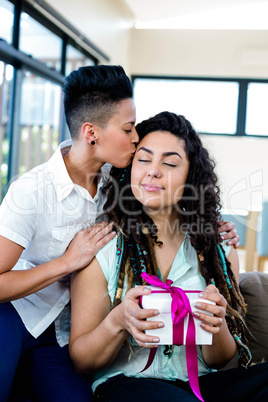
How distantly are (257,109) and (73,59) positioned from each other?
2999mm

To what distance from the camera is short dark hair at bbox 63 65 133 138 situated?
151 cm

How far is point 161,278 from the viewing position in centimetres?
135

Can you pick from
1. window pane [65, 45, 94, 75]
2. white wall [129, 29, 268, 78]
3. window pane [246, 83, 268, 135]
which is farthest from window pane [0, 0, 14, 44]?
window pane [246, 83, 268, 135]

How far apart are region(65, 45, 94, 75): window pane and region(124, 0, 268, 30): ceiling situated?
1079 millimetres

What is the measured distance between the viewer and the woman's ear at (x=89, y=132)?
1.57 meters

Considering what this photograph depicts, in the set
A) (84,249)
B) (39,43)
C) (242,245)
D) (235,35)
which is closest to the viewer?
(84,249)

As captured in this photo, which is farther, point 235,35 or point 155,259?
point 235,35

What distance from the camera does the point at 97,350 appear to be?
1175 millimetres

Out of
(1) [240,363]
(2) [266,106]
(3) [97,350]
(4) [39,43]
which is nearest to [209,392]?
(1) [240,363]

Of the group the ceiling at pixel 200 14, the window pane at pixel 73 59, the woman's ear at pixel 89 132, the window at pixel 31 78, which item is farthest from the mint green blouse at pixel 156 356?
the ceiling at pixel 200 14

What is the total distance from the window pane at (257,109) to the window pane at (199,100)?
201 millimetres

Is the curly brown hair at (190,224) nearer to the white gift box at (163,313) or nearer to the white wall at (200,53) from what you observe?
the white gift box at (163,313)

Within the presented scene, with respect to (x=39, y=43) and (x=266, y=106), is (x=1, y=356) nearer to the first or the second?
(x=39, y=43)

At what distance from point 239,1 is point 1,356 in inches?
201
